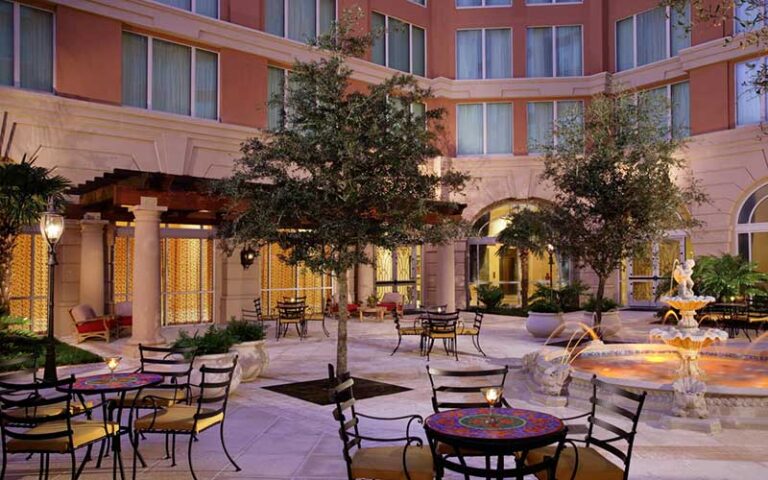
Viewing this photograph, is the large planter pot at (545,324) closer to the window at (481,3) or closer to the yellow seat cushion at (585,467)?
the yellow seat cushion at (585,467)

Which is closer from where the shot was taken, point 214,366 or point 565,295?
point 214,366

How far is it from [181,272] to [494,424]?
1766 cm

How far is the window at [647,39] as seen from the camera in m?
24.9

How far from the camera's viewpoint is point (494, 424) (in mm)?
5027

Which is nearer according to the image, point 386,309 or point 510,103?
point 386,309

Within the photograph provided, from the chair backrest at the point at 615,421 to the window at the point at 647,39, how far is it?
19.6 metres

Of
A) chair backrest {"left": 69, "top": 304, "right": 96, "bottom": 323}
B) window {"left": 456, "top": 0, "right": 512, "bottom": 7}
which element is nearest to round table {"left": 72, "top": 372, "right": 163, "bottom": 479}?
chair backrest {"left": 69, "top": 304, "right": 96, "bottom": 323}

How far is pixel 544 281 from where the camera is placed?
93.5 feet

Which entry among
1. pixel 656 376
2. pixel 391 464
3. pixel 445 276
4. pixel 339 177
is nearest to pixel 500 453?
pixel 391 464

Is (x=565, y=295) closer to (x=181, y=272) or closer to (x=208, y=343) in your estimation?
(x=181, y=272)

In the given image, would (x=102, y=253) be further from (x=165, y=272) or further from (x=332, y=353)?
(x=332, y=353)

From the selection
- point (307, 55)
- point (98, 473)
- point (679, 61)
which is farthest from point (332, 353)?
point (679, 61)

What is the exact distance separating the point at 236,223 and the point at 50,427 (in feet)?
15.0

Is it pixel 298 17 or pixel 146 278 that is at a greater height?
pixel 298 17
